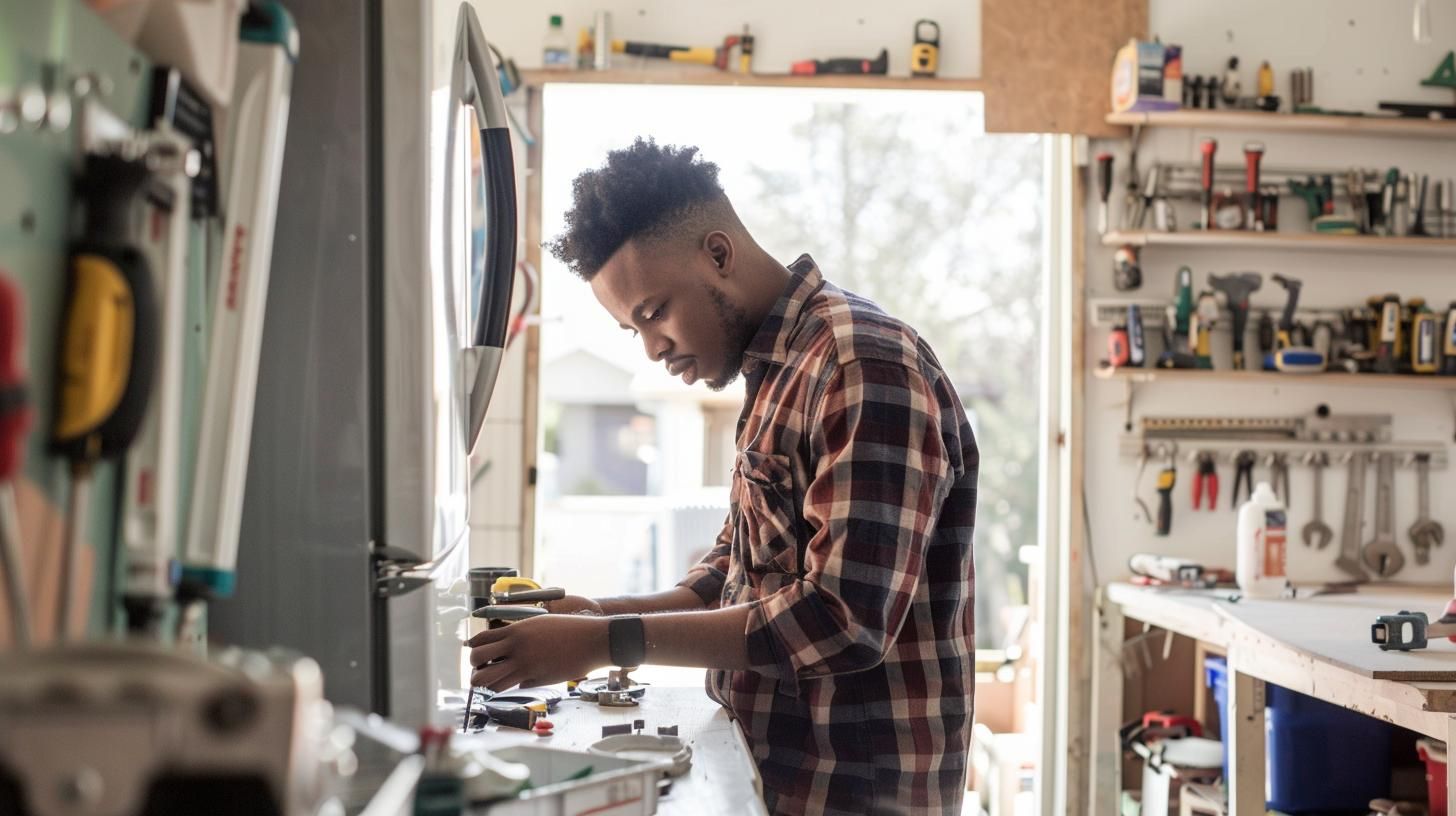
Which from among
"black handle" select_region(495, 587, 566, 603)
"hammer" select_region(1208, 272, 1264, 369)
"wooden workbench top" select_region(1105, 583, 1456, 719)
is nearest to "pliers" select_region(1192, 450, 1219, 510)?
"hammer" select_region(1208, 272, 1264, 369)

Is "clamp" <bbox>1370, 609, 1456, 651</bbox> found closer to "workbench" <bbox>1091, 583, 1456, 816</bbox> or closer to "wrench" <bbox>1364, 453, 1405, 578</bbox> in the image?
"workbench" <bbox>1091, 583, 1456, 816</bbox>

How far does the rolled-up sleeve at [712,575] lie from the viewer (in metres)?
1.95

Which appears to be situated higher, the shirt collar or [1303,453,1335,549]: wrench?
the shirt collar

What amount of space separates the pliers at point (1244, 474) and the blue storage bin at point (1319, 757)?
102 cm

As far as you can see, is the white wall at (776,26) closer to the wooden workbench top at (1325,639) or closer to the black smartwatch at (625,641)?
the wooden workbench top at (1325,639)

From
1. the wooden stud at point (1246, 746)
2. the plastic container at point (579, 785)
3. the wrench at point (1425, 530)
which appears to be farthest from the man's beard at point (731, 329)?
the wrench at point (1425, 530)

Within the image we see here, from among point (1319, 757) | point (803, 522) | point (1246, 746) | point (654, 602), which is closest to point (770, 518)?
point (803, 522)

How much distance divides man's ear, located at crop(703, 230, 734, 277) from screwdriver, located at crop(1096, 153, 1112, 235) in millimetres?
2348

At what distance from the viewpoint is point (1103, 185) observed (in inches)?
147

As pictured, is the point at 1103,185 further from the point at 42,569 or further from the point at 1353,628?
the point at 42,569

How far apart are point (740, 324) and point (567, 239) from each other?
0.28 meters

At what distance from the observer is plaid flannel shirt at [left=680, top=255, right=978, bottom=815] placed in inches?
53.9

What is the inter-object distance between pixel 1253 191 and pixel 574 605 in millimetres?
2785

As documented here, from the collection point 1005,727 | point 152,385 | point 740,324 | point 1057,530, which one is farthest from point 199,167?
point 1005,727
